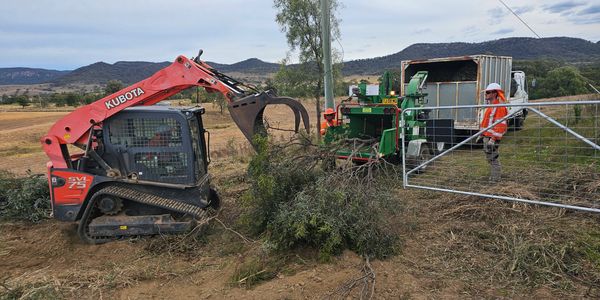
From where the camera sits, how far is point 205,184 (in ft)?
21.6

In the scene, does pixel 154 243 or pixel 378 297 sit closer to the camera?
pixel 378 297

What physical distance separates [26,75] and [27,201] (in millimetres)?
191381

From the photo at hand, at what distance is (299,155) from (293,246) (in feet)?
6.45

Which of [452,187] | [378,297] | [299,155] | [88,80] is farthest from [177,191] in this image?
[88,80]

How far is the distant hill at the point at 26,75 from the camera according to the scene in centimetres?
16225

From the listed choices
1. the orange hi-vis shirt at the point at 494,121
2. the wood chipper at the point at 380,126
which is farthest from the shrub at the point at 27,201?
the orange hi-vis shirt at the point at 494,121

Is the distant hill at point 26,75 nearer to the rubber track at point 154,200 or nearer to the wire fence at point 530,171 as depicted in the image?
the rubber track at point 154,200

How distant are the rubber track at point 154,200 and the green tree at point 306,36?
724 centimetres

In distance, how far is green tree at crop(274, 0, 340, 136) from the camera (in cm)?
1295

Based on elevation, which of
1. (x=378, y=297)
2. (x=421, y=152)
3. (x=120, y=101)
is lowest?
(x=378, y=297)

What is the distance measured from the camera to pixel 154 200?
5.91m

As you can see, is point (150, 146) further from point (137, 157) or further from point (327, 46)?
point (327, 46)

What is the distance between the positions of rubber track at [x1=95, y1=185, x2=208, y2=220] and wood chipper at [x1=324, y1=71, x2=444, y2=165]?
287cm

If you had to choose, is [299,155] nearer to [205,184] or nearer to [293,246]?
[205,184]
